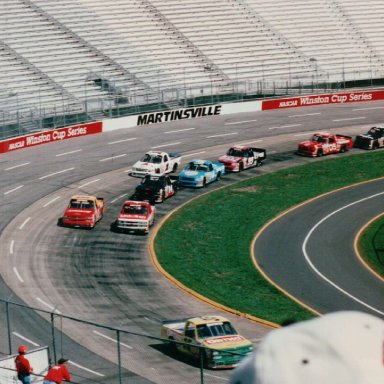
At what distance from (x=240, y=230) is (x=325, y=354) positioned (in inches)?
1627

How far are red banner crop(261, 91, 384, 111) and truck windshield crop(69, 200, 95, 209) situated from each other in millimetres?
26585

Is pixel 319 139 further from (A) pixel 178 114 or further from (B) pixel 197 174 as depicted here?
(B) pixel 197 174

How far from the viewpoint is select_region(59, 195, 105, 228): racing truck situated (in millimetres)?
43938

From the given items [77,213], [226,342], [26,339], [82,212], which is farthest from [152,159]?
[226,342]

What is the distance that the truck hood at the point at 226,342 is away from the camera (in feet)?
90.3

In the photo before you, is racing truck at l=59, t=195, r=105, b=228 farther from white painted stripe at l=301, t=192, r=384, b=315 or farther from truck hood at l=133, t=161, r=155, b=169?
white painted stripe at l=301, t=192, r=384, b=315

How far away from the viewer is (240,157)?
54.6m

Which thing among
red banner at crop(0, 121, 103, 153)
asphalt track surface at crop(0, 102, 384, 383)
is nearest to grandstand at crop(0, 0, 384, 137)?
red banner at crop(0, 121, 103, 153)

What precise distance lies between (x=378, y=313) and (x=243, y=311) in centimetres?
499

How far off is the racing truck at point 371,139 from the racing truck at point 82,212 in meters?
22.2

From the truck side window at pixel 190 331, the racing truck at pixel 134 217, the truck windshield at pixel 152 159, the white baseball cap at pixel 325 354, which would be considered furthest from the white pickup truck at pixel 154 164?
the white baseball cap at pixel 325 354

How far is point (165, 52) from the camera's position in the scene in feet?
232

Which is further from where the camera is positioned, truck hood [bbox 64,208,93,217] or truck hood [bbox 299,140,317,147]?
truck hood [bbox 299,140,317,147]

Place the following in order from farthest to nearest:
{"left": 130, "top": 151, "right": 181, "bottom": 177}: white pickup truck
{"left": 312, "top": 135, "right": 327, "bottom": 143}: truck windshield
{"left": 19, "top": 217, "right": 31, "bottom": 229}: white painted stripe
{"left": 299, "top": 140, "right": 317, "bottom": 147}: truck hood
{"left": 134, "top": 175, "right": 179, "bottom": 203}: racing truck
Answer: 1. {"left": 312, "top": 135, "right": 327, "bottom": 143}: truck windshield
2. {"left": 299, "top": 140, "right": 317, "bottom": 147}: truck hood
3. {"left": 130, "top": 151, "right": 181, "bottom": 177}: white pickup truck
4. {"left": 134, "top": 175, "right": 179, "bottom": 203}: racing truck
5. {"left": 19, "top": 217, "right": 31, "bottom": 229}: white painted stripe
